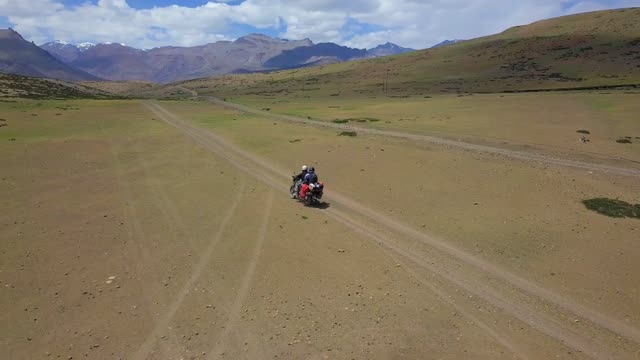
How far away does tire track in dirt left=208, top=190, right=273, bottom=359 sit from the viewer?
11.1m

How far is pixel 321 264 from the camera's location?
51.9 ft

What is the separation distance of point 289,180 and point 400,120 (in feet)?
107

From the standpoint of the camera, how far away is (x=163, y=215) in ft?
69.3

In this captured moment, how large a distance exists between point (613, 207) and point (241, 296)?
→ 1827 centimetres

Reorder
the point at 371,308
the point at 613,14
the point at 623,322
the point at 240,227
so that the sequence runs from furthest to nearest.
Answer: the point at 613,14, the point at 240,227, the point at 371,308, the point at 623,322

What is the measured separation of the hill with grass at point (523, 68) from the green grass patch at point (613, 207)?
93187 millimetres

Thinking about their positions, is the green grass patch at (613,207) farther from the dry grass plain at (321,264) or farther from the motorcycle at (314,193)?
the motorcycle at (314,193)

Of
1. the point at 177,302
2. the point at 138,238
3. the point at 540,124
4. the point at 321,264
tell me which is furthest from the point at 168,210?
the point at 540,124

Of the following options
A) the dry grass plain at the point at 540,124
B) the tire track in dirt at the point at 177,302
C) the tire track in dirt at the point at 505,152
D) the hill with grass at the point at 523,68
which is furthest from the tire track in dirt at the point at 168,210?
the hill with grass at the point at 523,68

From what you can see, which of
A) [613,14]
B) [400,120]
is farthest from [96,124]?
[613,14]

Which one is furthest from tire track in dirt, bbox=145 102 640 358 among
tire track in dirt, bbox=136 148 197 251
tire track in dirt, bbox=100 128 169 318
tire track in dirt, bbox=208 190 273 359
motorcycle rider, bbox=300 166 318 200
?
tire track in dirt, bbox=100 128 169 318

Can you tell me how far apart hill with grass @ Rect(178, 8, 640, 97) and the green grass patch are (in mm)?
93187

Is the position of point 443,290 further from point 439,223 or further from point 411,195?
point 411,195

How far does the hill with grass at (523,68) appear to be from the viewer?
4734 inches
